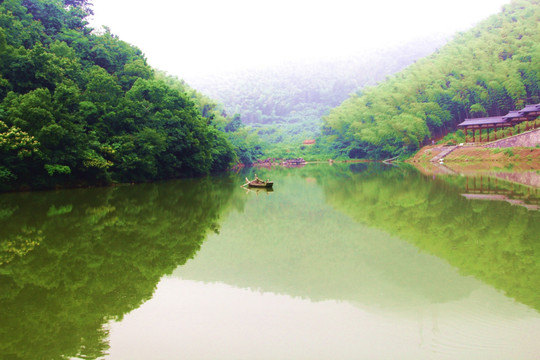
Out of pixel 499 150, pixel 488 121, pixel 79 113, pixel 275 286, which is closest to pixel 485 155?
pixel 499 150

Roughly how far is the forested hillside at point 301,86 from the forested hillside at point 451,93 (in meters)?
38.8

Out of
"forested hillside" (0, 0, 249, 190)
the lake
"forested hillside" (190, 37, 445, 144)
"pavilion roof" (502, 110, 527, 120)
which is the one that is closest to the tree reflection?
the lake

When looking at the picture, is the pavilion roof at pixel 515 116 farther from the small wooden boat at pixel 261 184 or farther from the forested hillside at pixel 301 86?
the forested hillside at pixel 301 86

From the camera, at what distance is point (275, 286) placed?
6.18 meters

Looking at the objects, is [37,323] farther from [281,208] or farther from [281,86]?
[281,86]

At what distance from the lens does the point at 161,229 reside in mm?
10414

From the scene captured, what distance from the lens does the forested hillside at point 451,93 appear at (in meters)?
47.6

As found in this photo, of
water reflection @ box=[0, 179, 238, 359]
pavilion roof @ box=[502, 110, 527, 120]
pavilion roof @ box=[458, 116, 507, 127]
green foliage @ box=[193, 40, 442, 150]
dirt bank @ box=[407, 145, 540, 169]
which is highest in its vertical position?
green foliage @ box=[193, 40, 442, 150]

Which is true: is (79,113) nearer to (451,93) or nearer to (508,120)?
(508,120)

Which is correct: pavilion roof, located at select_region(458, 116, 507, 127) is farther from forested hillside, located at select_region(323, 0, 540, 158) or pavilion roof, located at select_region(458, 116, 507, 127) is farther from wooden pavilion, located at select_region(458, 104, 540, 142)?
forested hillside, located at select_region(323, 0, 540, 158)

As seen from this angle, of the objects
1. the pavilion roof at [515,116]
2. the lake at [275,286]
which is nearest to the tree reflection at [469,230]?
the lake at [275,286]

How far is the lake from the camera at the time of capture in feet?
14.3

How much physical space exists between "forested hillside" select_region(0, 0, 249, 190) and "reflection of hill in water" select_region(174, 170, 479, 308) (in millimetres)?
12109

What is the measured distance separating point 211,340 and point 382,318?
1.90 metres
